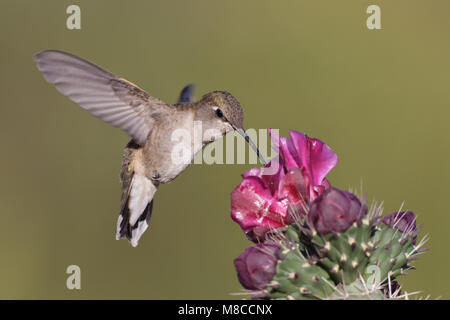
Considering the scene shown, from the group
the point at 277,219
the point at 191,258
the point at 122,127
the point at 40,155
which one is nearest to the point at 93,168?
the point at 40,155

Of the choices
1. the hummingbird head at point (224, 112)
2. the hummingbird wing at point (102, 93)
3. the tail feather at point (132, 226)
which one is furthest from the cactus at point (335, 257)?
the tail feather at point (132, 226)

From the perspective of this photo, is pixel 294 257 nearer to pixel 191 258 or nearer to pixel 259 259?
pixel 259 259

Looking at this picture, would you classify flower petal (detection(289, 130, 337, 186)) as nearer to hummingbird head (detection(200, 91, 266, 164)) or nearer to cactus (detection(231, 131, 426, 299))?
cactus (detection(231, 131, 426, 299))

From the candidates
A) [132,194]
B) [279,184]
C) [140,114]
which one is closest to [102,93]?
[140,114]

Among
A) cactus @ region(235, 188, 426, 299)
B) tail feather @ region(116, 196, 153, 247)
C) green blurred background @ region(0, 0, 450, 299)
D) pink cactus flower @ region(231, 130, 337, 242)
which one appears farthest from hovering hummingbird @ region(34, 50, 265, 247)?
green blurred background @ region(0, 0, 450, 299)

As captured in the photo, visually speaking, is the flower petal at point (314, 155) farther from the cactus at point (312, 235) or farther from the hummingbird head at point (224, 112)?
the hummingbird head at point (224, 112)

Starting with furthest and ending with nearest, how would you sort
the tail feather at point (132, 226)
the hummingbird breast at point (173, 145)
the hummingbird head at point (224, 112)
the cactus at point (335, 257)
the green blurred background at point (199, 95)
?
the green blurred background at point (199, 95) → the tail feather at point (132, 226) → the hummingbird breast at point (173, 145) → the hummingbird head at point (224, 112) → the cactus at point (335, 257)
